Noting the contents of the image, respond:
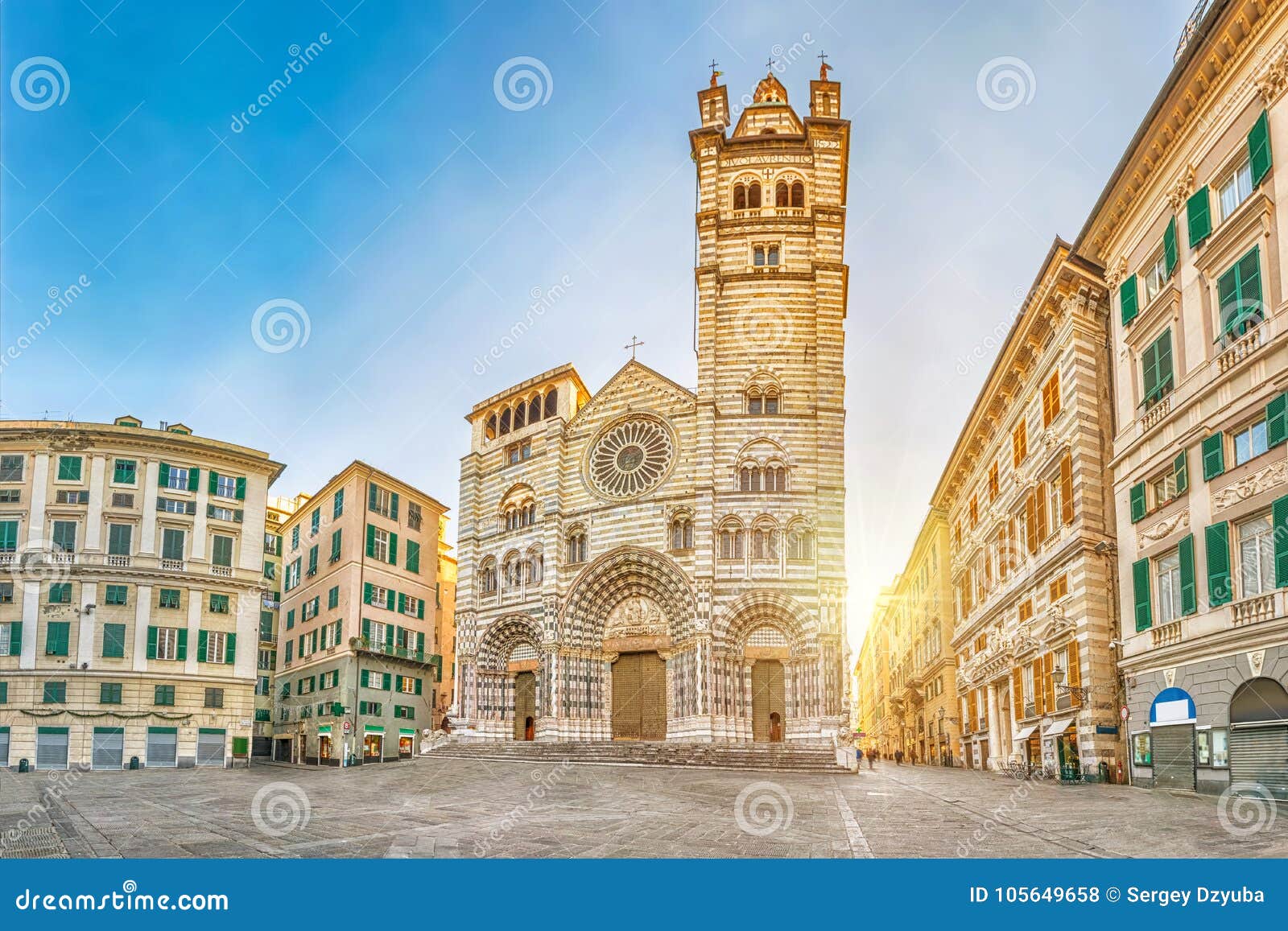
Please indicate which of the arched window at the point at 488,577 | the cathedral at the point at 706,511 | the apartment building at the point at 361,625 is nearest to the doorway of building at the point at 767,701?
the cathedral at the point at 706,511

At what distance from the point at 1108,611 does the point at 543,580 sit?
26.6 metres

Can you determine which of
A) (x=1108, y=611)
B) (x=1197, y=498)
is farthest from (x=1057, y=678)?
(x=1197, y=498)

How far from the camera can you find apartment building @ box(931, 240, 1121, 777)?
82.8ft

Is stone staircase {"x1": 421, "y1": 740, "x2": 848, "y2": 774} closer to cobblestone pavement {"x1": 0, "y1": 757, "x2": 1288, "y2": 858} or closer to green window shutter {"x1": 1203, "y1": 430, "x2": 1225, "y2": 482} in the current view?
cobblestone pavement {"x1": 0, "y1": 757, "x2": 1288, "y2": 858}

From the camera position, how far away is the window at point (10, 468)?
134 ft

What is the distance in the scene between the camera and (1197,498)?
20.4m

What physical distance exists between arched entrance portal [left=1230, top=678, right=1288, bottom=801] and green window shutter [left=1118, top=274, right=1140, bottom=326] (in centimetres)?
882

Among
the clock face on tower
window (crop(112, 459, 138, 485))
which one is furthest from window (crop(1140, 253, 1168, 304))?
window (crop(112, 459, 138, 485))

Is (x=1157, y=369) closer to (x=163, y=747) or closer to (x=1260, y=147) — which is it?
(x=1260, y=147)

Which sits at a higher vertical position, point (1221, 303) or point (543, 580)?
point (1221, 303)

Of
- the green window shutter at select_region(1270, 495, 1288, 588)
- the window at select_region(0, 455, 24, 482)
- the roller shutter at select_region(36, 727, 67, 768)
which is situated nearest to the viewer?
the green window shutter at select_region(1270, 495, 1288, 588)

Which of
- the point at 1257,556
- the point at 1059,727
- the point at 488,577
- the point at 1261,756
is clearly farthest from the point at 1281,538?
the point at 488,577

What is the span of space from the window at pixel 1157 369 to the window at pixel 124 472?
1416 inches

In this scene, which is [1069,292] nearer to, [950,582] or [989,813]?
[989,813]
